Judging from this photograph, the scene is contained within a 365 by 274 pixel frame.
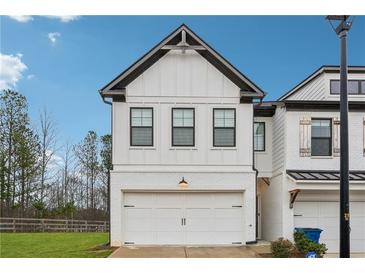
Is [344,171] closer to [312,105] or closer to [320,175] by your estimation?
[320,175]

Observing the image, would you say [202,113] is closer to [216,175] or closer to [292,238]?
[216,175]

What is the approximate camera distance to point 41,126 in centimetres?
3122

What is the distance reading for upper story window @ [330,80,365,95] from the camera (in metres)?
18.6

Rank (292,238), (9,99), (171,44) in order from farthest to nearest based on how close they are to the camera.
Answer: (9,99), (171,44), (292,238)

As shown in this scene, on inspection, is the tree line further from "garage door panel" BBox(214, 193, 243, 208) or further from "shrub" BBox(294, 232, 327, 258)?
"shrub" BBox(294, 232, 327, 258)

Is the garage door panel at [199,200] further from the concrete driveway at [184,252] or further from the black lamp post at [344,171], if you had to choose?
the black lamp post at [344,171]

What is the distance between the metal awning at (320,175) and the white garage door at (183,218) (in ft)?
7.06

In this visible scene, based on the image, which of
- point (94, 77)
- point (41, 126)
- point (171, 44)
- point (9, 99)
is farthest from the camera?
point (41, 126)

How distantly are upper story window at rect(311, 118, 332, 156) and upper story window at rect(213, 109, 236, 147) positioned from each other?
2972 millimetres

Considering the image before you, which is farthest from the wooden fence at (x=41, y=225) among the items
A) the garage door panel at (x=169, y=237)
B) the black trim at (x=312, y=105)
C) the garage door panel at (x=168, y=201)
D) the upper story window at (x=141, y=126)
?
the black trim at (x=312, y=105)

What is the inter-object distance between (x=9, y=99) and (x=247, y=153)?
19555mm

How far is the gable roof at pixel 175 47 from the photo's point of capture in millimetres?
15654
